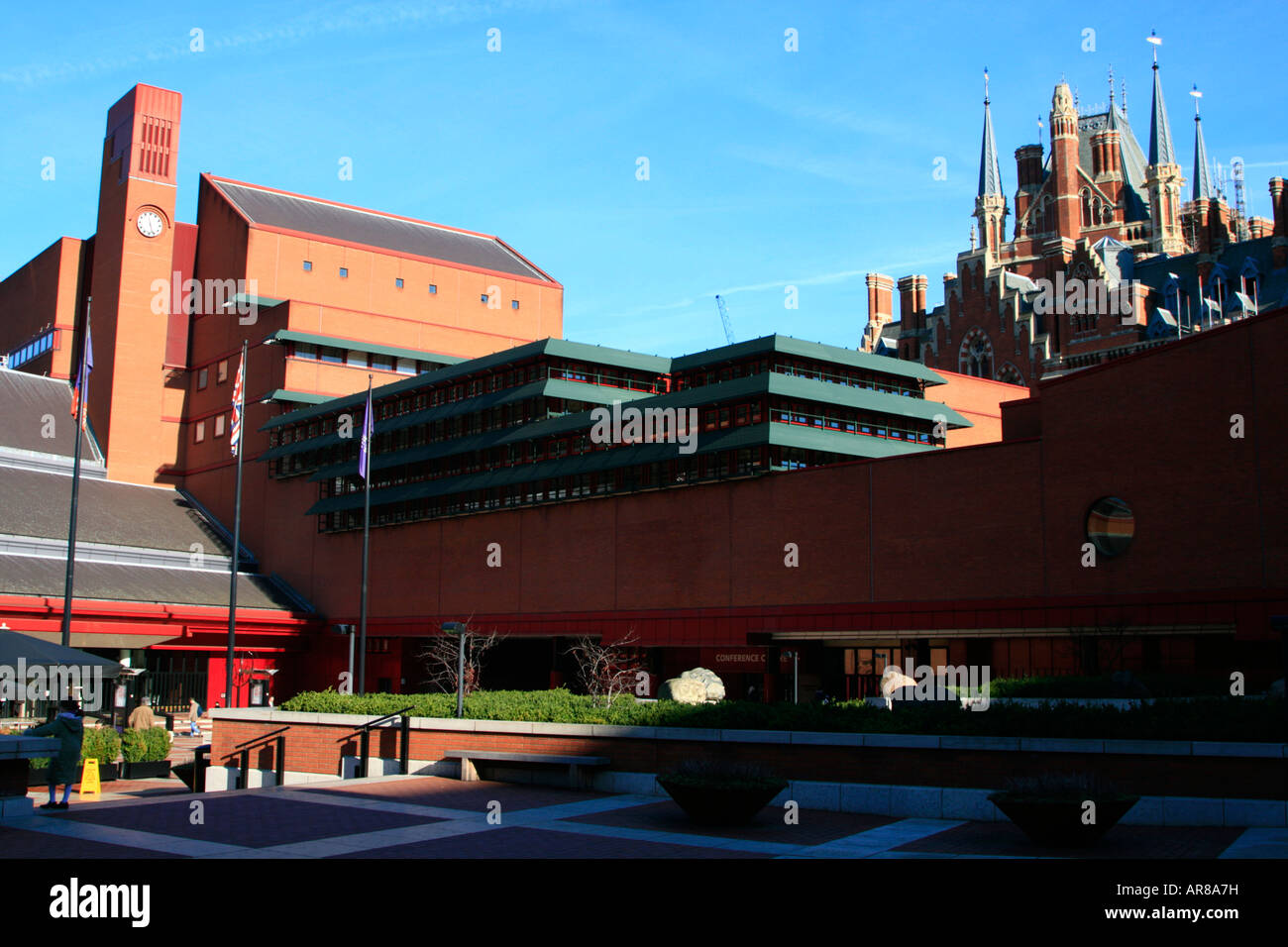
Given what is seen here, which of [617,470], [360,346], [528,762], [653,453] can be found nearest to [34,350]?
[360,346]

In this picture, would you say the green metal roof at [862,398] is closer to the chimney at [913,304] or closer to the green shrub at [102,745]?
the green shrub at [102,745]

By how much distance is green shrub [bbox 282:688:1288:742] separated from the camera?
1755cm

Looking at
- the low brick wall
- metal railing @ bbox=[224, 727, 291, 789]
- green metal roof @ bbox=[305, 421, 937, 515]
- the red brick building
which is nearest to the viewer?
the low brick wall

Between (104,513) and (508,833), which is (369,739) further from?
(104,513)

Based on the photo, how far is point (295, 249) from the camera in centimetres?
7450

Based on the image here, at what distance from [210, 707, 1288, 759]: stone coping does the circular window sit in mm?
18789

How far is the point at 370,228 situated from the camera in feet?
272

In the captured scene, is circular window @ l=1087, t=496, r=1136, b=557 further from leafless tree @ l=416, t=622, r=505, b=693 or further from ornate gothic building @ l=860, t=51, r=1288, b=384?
ornate gothic building @ l=860, t=51, r=1288, b=384

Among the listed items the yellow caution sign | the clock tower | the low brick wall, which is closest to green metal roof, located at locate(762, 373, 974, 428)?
the low brick wall

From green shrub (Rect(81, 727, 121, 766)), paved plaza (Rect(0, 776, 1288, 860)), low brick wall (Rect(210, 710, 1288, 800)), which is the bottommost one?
green shrub (Rect(81, 727, 121, 766))

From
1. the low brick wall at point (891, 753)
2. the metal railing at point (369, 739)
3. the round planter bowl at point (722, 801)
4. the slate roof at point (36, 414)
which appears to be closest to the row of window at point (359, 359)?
the slate roof at point (36, 414)

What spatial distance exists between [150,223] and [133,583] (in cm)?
2705
